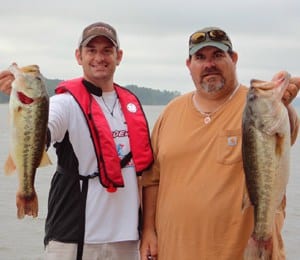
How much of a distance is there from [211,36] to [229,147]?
1047mm

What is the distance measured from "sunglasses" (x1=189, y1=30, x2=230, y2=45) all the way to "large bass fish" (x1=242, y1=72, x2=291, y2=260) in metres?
1.01

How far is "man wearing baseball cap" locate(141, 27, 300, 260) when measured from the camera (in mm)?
4754

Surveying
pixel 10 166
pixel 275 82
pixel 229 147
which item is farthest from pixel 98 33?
pixel 275 82

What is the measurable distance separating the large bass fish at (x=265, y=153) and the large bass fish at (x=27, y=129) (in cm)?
155

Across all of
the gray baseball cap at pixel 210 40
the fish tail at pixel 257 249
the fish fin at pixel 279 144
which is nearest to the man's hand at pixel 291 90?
the fish fin at pixel 279 144

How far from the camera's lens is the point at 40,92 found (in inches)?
169

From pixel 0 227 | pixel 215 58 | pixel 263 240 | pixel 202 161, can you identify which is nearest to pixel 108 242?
pixel 202 161

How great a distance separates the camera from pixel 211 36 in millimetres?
5137

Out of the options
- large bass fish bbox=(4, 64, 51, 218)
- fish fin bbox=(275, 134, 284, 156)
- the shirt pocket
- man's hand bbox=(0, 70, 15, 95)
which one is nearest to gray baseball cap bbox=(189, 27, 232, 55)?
the shirt pocket

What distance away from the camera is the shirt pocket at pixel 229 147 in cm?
477

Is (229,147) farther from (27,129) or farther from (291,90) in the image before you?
(27,129)

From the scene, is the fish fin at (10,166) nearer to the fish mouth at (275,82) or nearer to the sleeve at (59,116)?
the sleeve at (59,116)

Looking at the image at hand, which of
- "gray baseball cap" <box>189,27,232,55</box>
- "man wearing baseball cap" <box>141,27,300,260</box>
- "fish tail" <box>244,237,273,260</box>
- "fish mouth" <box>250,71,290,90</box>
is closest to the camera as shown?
"fish mouth" <box>250,71,290,90</box>

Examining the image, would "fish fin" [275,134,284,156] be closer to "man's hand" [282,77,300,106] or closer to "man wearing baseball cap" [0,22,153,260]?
"man's hand" [282,77,300,106]
